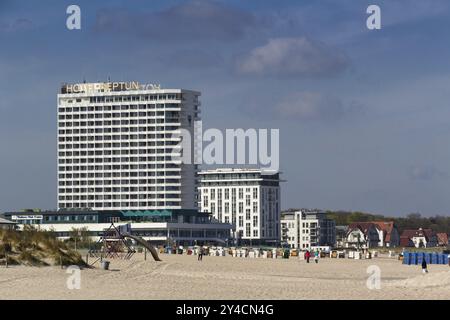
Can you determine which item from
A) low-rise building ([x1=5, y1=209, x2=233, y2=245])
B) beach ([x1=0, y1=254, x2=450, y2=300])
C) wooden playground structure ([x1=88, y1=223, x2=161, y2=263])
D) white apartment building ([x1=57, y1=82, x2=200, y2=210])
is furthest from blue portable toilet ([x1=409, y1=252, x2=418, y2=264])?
white apartment building ([x1=57, y1=82, x2=200, y2=210])

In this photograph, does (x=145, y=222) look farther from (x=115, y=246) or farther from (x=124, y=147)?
(x=115, y=246)

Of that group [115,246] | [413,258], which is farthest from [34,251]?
[413,258]

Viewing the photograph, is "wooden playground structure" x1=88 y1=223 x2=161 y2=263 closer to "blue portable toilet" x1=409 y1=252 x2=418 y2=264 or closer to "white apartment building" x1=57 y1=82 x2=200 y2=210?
"blue portable toilet" x1=409 y1=252 x2=418 y2=264

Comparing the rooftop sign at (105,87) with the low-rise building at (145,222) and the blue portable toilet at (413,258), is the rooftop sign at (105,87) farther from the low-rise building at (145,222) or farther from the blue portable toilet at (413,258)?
the blue portable toilet at (413,258)

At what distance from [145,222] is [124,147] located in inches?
598

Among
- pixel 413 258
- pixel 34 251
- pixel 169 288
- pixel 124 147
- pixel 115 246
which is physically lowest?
pixel 413 258

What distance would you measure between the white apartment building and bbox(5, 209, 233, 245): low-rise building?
1.84 meters

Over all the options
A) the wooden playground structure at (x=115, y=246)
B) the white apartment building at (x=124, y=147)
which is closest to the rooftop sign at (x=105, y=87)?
the white apartment building at (x=124, y=147)

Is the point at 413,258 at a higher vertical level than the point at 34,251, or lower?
lower

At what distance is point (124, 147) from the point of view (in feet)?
632

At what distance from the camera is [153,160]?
191 meters

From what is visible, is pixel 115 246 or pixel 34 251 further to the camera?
pixel 115 246

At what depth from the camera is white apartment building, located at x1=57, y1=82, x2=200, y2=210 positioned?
7446 inches

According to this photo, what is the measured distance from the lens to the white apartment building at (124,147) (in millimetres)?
189125
